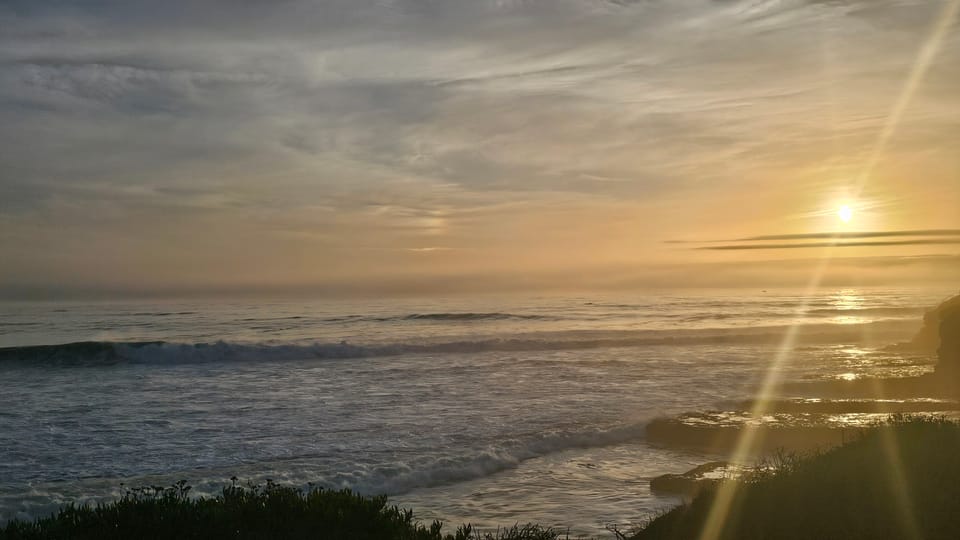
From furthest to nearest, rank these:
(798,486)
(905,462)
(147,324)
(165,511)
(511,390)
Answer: (147,324), (511,390), (905,462), (798,486), (165,511)

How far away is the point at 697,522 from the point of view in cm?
761

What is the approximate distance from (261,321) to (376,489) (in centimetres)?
4907

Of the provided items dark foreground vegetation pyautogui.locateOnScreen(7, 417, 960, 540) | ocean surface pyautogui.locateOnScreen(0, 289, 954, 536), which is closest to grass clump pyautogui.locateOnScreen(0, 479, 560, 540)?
dark foreground vegetation pyautogui.locateOnScreen(7, 417, 960, 540)

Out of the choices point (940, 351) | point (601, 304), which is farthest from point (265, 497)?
point (601, 304)

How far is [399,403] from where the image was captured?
2208 centimetres

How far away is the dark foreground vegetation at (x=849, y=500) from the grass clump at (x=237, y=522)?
1983 millimetres

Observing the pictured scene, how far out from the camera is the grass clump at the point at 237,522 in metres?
6.89

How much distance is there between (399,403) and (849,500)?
1601 centimetres

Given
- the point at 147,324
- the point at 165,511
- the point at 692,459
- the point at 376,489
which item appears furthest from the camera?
the point at 147,324

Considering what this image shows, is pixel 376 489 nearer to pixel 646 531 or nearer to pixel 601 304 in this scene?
pixel 646 531

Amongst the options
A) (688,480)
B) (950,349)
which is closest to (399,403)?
(688,480)

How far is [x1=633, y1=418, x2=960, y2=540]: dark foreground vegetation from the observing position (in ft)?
22.6

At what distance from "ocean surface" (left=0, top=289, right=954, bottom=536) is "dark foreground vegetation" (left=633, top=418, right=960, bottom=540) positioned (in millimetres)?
2764

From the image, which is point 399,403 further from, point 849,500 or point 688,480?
point 849,500
